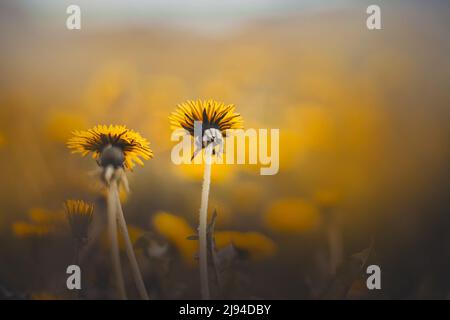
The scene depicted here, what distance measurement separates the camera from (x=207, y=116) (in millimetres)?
1166

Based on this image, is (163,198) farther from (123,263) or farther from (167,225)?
(123,263)

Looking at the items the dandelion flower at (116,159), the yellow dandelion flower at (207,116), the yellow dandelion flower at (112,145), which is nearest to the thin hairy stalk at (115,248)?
the dandelion flower at (116,159)

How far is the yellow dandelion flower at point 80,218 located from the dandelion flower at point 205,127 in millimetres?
282

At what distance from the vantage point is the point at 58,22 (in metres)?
1.30

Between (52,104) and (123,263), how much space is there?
45cm

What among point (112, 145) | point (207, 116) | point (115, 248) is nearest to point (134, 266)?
point (115, 248)

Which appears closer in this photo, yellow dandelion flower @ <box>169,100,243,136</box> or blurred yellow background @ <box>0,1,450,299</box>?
yellow dandelion flower @ <box>169,100,243,136</box>

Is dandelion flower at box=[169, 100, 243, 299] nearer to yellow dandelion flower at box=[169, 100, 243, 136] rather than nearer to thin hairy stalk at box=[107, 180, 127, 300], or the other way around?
yellow dandelion flower at box=[169, 100, 243, 136]

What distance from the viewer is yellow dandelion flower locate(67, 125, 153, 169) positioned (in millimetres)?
1152

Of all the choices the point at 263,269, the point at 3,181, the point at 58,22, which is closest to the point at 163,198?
the point at 263,269

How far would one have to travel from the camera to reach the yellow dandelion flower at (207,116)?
117cm

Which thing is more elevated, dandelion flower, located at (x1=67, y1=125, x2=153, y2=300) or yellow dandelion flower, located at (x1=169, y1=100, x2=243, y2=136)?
yellow dandelion flower, located at (x1=169, y1=100, x2=243, y2=136)

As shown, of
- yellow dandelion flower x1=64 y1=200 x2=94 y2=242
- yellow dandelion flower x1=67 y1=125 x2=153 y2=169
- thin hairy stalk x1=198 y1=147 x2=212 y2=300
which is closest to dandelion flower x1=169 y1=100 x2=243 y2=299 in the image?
thin hairy stalk x1=198 y1=147 x2=212 y2=300

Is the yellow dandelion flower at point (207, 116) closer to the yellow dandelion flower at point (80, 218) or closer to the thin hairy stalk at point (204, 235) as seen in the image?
the thin hairy stalk at point (204, 235)
